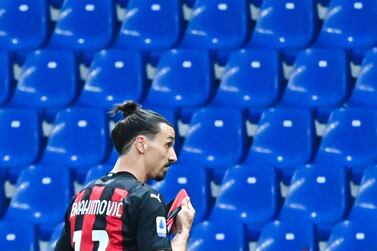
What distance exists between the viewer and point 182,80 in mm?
5949

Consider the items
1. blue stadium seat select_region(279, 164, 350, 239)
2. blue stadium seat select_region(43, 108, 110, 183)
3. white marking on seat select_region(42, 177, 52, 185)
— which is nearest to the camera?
blue stadium seat select_region(279, 164, 350, 239)

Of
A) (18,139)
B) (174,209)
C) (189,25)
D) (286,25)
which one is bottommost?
(18,139)

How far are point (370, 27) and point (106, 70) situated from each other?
1.49 m

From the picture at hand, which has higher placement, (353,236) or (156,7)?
(156,7)

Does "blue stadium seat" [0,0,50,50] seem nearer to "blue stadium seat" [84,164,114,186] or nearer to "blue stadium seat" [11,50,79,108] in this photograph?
"blue stadium seat" [11,50,79,108]

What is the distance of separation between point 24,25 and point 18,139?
0.82 meters

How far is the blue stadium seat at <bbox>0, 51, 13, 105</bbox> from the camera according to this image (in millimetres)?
6168

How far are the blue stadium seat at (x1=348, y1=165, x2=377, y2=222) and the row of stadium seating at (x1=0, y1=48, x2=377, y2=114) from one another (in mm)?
536

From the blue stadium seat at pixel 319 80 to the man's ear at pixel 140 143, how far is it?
2.81 meters

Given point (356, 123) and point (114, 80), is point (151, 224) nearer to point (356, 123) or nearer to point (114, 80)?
point (356, 123)

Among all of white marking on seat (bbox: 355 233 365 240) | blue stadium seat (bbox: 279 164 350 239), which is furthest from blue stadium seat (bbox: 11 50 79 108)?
white marking on seat (bbox: 355 233 365 240)

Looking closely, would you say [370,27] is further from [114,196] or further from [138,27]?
[114,196]

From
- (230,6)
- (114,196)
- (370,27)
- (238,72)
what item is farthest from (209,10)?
(114,196)

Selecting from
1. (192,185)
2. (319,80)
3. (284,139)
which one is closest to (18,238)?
(192,185)
